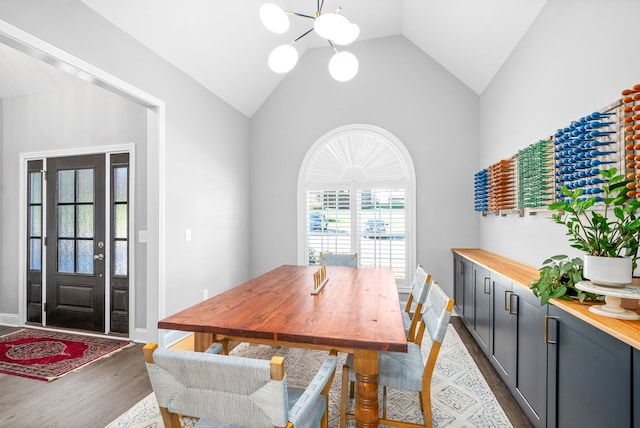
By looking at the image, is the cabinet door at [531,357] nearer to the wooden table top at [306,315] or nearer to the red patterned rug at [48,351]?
the wooden table top at [306,315]

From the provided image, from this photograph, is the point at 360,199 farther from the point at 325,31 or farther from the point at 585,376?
the point at 585,376

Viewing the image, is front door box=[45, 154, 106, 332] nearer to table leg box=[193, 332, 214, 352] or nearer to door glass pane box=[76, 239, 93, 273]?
door glass pane box=[76, 239, 93, 273]

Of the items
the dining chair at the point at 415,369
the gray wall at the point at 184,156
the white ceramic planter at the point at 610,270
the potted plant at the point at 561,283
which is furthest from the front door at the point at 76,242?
the white ceramic planter at the point at 610,270

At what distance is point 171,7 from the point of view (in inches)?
103

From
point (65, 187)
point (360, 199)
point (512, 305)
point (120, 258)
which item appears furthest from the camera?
point (360, 199)

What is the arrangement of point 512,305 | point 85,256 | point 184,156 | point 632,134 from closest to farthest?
1. point 632,134
2. point 512,305
3. point 184,156
4. point 85,256

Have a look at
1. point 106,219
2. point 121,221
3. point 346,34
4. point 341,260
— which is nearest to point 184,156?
point 121,221

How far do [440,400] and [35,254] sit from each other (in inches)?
181

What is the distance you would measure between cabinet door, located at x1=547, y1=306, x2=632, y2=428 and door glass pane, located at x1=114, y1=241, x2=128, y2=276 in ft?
12.3

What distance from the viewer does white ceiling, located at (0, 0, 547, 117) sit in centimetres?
260

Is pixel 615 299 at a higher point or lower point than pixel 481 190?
lower

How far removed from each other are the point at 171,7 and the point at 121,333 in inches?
127

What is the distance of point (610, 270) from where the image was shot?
124 centimetres

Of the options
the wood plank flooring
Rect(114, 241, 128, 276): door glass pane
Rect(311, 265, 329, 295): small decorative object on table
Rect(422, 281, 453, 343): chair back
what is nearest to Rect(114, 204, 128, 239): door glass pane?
Rect(114, 241, 128, 276): door glass pane
